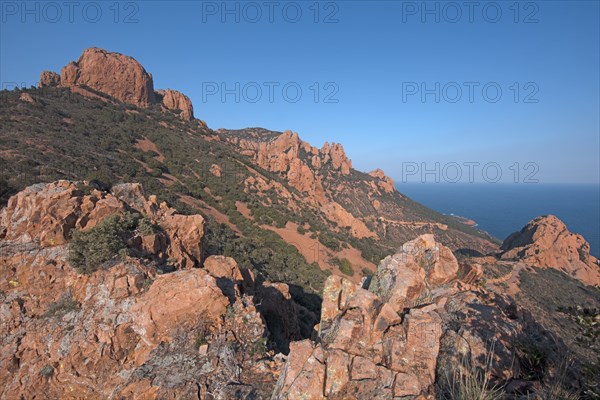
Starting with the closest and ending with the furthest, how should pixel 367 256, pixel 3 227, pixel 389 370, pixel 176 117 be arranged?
pixel 389 370 < pixel 3 227 < pixel 367 256 < pixel 176 117

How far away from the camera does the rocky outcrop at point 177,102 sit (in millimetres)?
55269

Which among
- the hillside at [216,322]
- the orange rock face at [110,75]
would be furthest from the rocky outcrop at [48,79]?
the hillside at [216,322]

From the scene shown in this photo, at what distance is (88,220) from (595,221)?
199 metres

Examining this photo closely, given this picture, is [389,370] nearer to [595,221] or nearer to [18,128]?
[18,128]

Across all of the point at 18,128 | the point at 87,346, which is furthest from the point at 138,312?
the point at 18,128

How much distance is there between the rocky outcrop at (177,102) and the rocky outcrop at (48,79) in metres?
15.0

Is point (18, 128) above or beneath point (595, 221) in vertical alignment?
above

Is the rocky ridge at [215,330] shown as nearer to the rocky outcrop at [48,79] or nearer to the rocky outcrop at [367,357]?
the rocky outcrop at [367,357]

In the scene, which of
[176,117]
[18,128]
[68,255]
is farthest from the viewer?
[176,117]

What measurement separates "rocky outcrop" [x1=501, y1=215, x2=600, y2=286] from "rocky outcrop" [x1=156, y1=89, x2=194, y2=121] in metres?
57.5

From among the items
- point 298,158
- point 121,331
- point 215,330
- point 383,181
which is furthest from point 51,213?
point 383,181

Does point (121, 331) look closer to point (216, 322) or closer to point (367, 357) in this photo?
point (216, 322)

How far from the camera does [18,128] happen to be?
2436 centimetres

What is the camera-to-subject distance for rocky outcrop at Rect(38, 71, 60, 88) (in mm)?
44178
